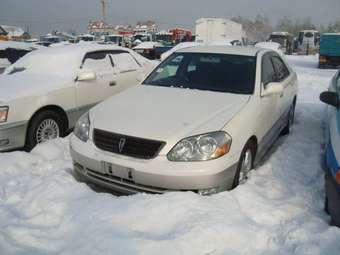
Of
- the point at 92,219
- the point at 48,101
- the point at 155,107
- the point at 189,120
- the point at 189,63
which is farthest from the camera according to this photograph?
the point at 48,101

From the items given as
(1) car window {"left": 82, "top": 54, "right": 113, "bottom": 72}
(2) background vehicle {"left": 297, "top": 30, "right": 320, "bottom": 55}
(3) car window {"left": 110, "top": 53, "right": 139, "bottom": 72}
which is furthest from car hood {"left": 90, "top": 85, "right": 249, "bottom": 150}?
(2) background vehicle {"left": 297, "top": 30, "right": 320, "bottom": 55}

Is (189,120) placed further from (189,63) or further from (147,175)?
(189,63)

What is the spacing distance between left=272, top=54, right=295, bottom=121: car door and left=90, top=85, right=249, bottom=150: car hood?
4.59ft

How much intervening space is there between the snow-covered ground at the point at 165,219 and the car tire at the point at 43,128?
0.90m

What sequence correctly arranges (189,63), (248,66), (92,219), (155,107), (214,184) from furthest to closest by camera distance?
(189,63) → (248,66) → (155,107) → (214,184) → (92,219)

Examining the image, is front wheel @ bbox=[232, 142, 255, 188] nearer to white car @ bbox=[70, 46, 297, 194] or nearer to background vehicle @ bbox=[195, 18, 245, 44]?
white car @ bbox=[70, 46, 297, 194]

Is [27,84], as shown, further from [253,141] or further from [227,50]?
[253,141]

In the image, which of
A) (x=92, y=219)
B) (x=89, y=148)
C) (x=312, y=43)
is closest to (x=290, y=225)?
(x=92, y=219)

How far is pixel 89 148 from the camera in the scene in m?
3.64

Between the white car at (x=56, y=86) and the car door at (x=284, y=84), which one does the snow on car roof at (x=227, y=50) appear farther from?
the white car at (x=56, y=86)

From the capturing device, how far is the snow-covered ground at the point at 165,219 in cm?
275

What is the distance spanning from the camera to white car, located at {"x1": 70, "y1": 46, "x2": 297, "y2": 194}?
10.8 ft

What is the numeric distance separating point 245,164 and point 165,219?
4.14 ft

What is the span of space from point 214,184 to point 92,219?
3.64ft
